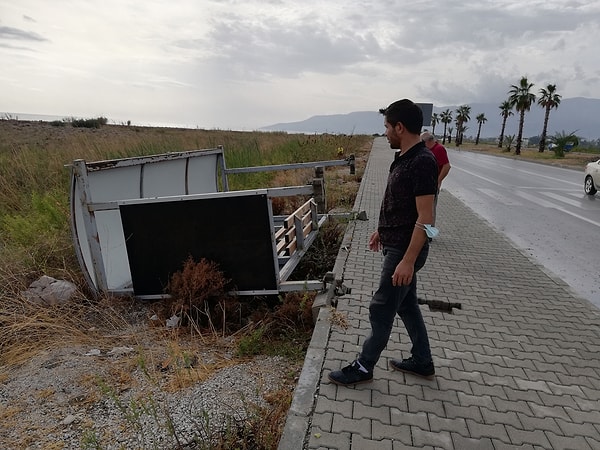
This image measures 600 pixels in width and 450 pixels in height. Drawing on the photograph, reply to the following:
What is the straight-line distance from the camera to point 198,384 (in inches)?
124

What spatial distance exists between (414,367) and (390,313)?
24.1 inches

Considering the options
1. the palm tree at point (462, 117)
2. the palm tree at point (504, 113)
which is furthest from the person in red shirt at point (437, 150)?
the palm tree at point (462, 117)

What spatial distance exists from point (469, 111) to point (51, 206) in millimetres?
92505

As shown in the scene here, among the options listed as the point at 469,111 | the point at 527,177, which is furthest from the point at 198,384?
the point at 469,111

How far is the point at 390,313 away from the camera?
9.02ft

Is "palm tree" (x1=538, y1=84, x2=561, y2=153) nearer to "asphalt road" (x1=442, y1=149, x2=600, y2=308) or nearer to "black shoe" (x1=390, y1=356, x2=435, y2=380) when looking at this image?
"asphalt road" (x1=442, y1=149, x2=600, y2=308)

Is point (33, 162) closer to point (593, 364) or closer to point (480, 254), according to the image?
point (480, 254)

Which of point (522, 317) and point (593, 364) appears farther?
point (522, 317)

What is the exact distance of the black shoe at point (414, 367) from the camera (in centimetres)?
302

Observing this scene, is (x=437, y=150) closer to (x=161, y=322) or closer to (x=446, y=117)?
(x=161, y=322)

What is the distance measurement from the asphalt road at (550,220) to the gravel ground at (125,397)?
171 inches

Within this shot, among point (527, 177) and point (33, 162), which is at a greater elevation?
point (33, 162)

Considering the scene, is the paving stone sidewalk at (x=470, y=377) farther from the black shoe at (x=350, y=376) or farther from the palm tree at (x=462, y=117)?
the palm tree at (x=462, y=117)

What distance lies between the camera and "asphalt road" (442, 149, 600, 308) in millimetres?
6055
